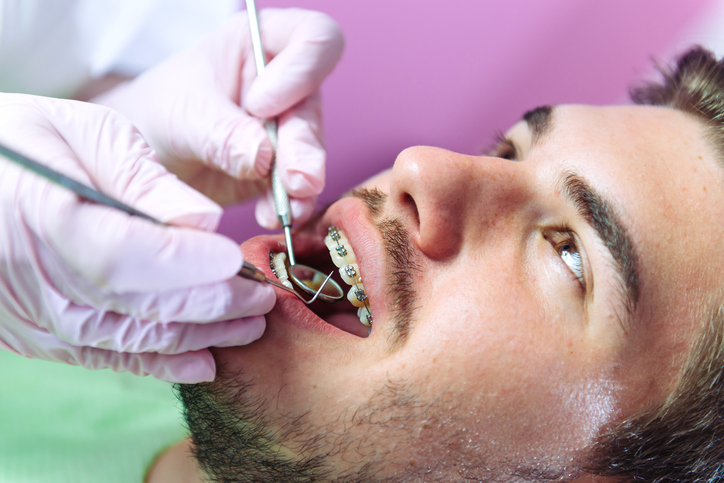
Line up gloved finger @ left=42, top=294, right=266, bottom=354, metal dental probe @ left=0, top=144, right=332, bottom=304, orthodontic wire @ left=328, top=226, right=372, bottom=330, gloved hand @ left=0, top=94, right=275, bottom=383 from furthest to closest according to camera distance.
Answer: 1. orthodontic wire @ left=328, top=226, right=372, bottom=330
2. gloved finger @ left=42, top=294, right=266, bottom=354
3. gloved hand @ left=0, top=94, right=275, bottom=383
4. metal dental probe @ left=0, top=144, right=332, bottom=304

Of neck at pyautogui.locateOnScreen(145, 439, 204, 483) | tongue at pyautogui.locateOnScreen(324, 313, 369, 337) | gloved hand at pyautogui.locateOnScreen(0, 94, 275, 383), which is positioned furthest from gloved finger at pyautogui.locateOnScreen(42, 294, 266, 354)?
neck at pyautogui.locateOnScreen(145, 439, 204, 483)

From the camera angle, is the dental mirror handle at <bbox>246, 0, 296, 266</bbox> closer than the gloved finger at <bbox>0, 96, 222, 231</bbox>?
No

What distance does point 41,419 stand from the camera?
141 cm

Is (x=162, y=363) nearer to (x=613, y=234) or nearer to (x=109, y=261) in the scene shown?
(x=109, y=261)

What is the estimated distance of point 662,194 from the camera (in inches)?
36.2

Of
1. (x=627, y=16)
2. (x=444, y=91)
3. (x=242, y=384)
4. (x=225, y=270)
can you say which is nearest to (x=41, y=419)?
(x=242, y=384)

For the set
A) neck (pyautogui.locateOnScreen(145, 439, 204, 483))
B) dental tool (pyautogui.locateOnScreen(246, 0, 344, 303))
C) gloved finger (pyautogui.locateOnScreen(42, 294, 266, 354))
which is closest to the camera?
gloved finger (pyautogui.locateOnScreen(42, 294, 266, 354))

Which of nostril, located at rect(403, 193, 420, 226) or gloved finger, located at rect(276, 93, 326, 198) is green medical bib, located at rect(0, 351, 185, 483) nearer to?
gloved finger, located at rect(276, 93, 326, 198)

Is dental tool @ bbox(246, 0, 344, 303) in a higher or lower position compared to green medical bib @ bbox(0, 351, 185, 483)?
higher

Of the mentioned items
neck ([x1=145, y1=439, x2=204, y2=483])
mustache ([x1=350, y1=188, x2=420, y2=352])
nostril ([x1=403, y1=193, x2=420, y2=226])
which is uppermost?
nostril ([x1=403, y1=193, x2=420, y2=226])

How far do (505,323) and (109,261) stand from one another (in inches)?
26.0

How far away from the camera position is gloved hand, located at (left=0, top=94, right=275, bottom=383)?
2.32 ft

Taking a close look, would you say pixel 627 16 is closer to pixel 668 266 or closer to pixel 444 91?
pixel 444 91

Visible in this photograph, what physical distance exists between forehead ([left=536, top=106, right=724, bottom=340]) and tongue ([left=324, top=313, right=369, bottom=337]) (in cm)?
57
